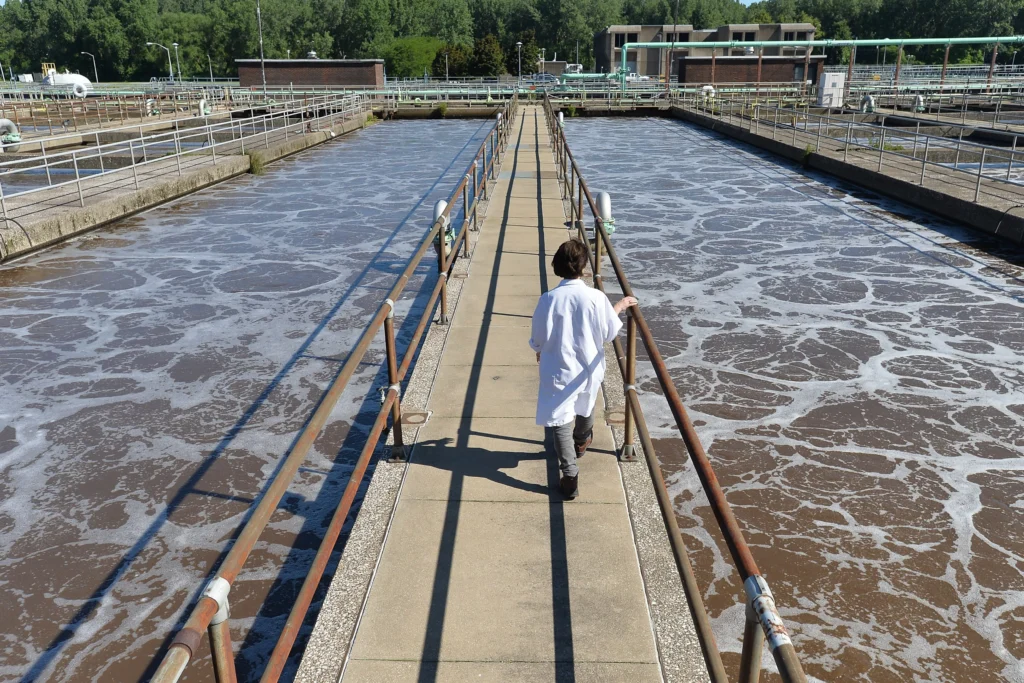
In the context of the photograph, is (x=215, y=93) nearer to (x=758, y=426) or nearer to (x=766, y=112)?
(x=766, y=112)

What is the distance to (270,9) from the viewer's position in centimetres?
11919

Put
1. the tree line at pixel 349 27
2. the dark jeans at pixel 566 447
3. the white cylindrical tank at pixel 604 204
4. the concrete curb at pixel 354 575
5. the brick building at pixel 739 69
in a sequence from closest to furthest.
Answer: the concrete curb at pixel 354 575 < the dark jeans at pixel 566 447 < the white cylindrical tank at pixel 604 204 < the brick building at pixel 739 69 < the tree line at pixel 349 27

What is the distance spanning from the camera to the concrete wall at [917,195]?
43.3 ft

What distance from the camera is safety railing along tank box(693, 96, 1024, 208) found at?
15.4 m

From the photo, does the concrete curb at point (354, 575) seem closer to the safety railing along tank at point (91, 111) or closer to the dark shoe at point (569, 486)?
the dark shoe at point (569, 486)

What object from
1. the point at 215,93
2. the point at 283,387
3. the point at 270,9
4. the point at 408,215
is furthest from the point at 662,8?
the point at 283,387

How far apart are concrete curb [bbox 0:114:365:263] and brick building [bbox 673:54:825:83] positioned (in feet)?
137

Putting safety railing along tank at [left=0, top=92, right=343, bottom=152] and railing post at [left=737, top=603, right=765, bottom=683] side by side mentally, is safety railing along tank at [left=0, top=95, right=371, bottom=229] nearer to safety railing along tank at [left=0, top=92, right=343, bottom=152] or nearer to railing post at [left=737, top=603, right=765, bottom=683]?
safety railing along tank at [left=0, top=92, right=343, bottom=152]

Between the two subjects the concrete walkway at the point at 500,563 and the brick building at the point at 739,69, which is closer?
the concrete walkway at the point at 500,563

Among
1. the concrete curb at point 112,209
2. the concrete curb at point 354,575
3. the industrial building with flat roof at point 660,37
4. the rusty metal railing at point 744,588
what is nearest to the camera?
the rusty metal railing at point 744,588

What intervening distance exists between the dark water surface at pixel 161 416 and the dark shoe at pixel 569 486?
179cm

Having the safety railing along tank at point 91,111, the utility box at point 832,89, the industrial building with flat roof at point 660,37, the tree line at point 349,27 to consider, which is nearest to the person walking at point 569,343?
the safety railing along tank at point 91,111

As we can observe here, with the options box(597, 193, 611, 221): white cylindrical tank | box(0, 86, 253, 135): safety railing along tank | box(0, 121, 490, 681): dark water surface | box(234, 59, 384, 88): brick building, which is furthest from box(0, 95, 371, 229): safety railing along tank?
box(234, 59, 384, 88): brick building

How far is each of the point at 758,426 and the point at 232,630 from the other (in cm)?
447
